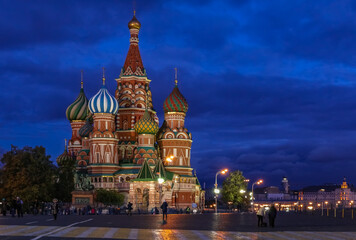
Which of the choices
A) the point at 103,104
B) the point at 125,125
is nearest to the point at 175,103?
the point at 125,125

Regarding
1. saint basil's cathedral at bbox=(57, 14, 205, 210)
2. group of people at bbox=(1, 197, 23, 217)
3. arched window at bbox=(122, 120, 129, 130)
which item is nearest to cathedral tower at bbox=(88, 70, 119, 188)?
Answer: saint basil's cathedral at bbox=(57, 14, 205, 210)

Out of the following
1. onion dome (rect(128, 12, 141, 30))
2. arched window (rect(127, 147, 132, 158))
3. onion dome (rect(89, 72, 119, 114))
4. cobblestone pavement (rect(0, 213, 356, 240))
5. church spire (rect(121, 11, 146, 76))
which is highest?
onion dome (rect(128, 12, 141, 30))

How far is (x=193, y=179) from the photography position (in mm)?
115625

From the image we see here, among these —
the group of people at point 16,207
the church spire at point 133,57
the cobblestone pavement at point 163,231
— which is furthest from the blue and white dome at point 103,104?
the cobblestone pavement at point 163,231

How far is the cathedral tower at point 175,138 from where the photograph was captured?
375 feet

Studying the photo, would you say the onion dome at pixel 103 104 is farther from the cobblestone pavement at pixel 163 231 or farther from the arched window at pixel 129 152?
the cobblestone pavement at pixel 163 231

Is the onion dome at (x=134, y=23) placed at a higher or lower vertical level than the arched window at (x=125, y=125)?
higher

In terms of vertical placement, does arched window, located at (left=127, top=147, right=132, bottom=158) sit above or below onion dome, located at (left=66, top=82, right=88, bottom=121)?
below

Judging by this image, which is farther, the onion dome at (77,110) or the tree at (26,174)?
the onion dome at (77,110)

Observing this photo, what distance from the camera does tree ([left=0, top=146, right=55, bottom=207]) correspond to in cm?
7669

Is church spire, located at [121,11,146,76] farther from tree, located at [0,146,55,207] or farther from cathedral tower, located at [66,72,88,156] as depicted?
tree, located at [0,146,55,207]

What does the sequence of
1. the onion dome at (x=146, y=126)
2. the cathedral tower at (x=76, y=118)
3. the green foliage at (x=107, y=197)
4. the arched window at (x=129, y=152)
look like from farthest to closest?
1. the cathedral tower at (x=76, y=118)
2. the arched window at (x=129, y=152)
3. the onion dome at (x=146, y=126)
4. the green foliage at (x=107, y=197)

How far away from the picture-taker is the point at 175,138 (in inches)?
4500

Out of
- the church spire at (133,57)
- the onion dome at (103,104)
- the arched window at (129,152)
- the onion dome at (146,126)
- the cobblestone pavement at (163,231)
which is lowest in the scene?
the cobblestone pavement at (163,231)
